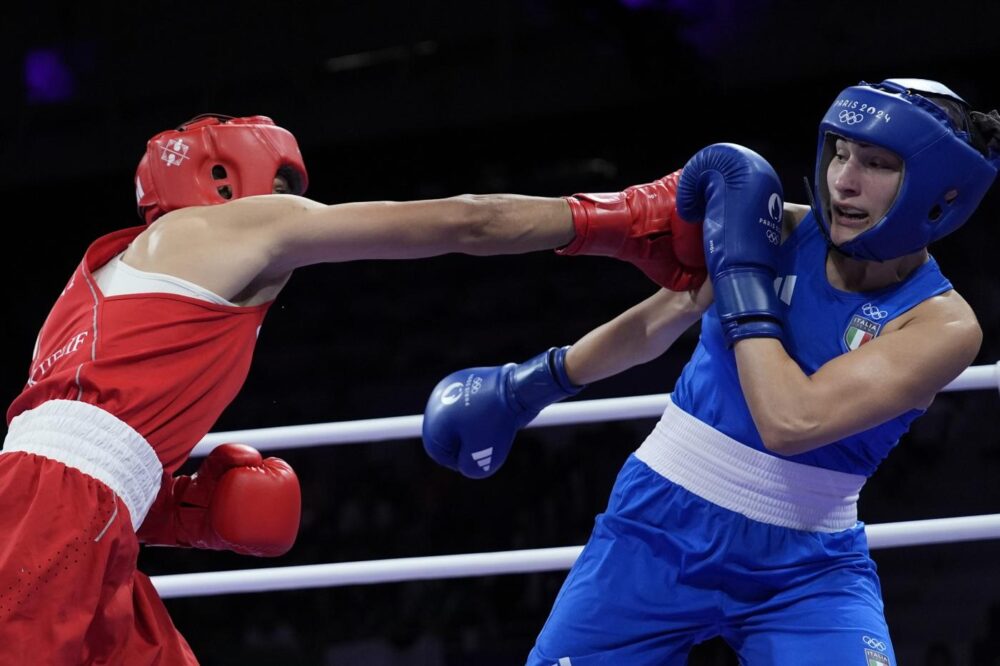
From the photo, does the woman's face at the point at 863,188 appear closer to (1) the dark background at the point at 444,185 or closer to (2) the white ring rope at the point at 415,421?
(2) the white ring rope at the point at 415,421

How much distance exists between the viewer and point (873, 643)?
1.82 metres

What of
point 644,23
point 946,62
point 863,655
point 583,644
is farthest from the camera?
point 644,23

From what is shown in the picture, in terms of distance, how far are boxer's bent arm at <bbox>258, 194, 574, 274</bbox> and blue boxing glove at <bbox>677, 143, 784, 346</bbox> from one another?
26cm

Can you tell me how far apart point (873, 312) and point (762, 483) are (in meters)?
0.34

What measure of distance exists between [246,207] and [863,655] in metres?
1.25

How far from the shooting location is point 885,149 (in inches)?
73.7

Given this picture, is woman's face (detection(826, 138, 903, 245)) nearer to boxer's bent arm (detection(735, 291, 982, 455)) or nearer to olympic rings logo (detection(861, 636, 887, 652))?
boxer's bent arm (detection(735, 291, 982, 455))

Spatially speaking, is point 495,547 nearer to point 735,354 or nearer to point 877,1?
point 877,1

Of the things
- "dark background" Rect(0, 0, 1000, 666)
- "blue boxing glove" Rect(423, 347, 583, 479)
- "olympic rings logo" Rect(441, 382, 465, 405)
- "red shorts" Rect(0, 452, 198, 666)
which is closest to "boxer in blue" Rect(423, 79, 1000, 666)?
"blue boxing glove" Rect(423, 347, 583, 479)

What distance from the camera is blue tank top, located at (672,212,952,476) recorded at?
190 cm

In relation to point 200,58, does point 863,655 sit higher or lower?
higher

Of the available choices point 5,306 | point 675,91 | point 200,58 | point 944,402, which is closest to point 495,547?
point 944,402

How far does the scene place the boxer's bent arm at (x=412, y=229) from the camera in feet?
6.37

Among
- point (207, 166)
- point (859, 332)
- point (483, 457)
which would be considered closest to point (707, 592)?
point (859, 332)
